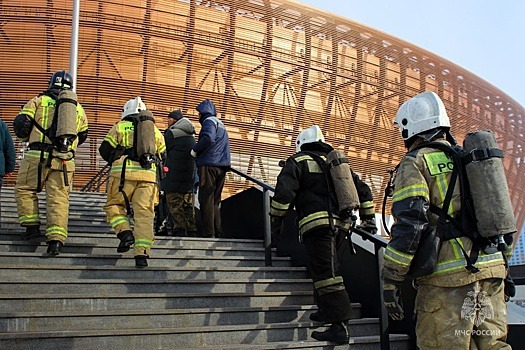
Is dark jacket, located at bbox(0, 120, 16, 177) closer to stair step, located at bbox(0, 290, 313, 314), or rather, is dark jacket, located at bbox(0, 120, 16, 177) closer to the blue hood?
the blue hood

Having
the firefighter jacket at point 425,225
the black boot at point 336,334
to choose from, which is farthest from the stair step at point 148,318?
the firefighter jacket at point 425,225

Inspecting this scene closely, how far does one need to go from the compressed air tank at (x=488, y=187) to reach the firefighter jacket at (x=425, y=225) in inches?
4.6

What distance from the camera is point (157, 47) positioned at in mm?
19875

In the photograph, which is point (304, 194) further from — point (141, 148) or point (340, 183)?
point (141, 148)

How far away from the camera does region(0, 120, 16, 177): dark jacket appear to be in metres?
6.47

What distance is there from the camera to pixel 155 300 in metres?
4.62

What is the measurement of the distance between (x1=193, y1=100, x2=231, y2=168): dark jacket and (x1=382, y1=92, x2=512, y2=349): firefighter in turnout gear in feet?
14.0

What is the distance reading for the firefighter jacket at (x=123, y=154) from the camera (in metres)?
5.69

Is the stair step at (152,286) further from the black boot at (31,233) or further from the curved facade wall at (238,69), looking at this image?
the curved facade wall at (238,69)

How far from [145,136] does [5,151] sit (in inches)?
76.2

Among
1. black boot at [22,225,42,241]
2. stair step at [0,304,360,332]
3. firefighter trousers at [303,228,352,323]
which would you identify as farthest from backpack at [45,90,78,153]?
firefighter trousers at [303,228,352,323]

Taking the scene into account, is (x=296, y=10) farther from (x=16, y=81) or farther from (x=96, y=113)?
(x=16, y=81)

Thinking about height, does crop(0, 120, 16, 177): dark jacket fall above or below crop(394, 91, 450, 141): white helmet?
above

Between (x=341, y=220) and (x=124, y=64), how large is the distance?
641 inches
